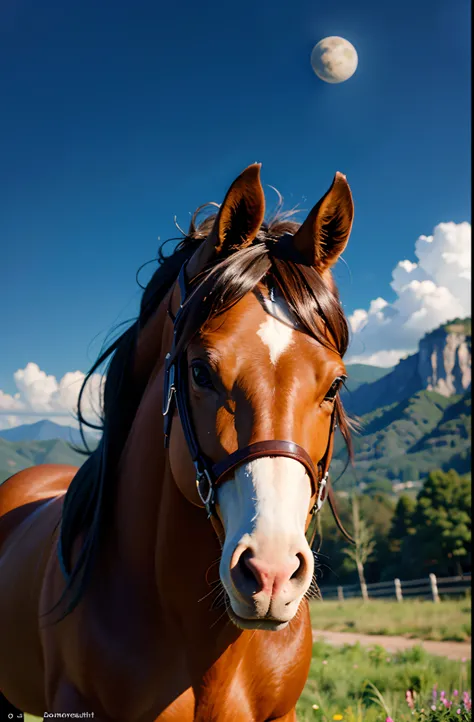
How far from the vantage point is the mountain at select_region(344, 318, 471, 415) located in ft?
546

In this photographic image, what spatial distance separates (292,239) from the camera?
84.3 inches

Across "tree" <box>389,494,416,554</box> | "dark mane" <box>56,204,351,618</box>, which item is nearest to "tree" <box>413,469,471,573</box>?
"tree" <box>389,494,416,554</box>

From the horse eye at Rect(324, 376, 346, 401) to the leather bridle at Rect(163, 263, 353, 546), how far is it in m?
0.09

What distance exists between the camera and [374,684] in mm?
6203

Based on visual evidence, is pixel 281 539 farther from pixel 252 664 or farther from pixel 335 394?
pixel 252 664

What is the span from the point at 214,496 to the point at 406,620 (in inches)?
598

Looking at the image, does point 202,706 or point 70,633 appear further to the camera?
point 70,633

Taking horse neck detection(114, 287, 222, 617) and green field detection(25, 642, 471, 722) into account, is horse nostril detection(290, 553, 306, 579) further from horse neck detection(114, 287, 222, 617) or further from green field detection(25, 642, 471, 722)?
green field detection(25, 642, 471, 722)

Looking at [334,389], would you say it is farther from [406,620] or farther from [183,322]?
[406,620]

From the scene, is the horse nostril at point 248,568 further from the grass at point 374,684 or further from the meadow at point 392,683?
the grass at point 374,684

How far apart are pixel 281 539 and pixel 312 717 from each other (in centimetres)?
417

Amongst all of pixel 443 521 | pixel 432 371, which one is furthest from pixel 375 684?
pixel 432 371

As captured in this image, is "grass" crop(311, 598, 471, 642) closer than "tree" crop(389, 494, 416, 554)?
Yes

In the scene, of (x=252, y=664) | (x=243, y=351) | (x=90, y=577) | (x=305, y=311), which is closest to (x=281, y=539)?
(x=243, y=351)
